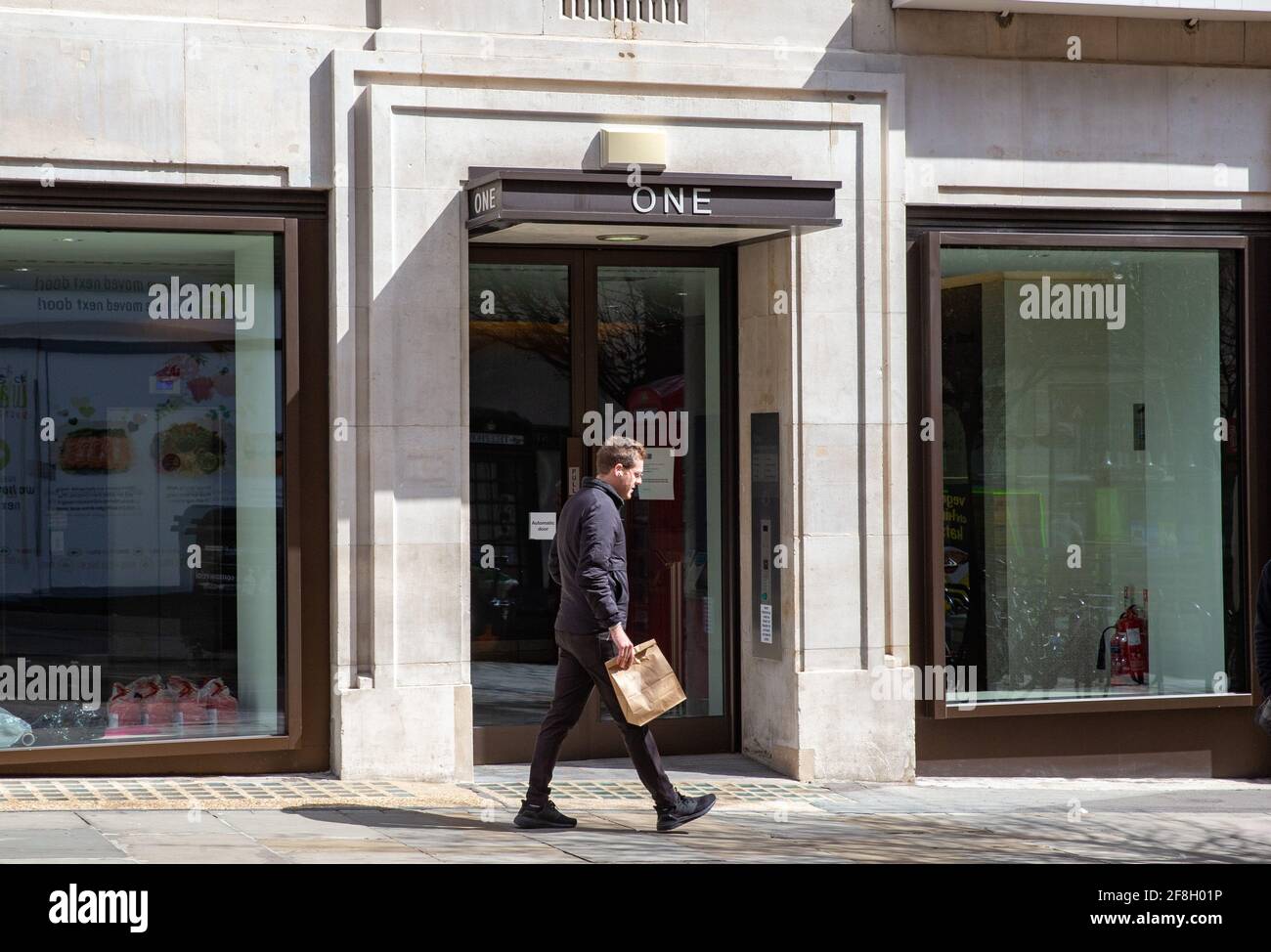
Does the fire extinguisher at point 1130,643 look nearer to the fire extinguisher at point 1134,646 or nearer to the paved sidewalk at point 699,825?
the fire extinguisher at point 1134,646

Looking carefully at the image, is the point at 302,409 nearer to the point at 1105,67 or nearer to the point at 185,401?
the point at 185,401

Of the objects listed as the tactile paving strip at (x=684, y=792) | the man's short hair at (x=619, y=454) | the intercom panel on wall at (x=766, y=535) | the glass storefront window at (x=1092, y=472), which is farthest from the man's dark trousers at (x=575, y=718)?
the glass storefront window at (x=1092, y=472)

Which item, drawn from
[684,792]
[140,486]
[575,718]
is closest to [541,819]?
[575,718]

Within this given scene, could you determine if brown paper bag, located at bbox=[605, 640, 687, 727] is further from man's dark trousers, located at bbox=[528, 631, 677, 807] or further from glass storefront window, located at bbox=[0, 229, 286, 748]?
glass storefront window, located at bbox=[0, 229, 286, 748]

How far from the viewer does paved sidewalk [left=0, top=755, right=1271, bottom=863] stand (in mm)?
7410

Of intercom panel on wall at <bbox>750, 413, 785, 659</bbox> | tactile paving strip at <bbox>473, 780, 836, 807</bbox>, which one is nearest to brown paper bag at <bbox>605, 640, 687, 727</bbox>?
tactile paving strip at <bbox>473, 780, 836, 807</bbox>

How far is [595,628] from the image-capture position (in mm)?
→ 8016

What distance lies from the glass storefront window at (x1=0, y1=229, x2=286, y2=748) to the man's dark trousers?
2126 millimetres

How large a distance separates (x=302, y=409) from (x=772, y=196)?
299 cm

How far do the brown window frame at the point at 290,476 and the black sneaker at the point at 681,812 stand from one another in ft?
7.83

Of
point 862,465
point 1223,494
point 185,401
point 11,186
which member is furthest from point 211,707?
point 1223,494

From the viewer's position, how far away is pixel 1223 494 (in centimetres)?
1110
